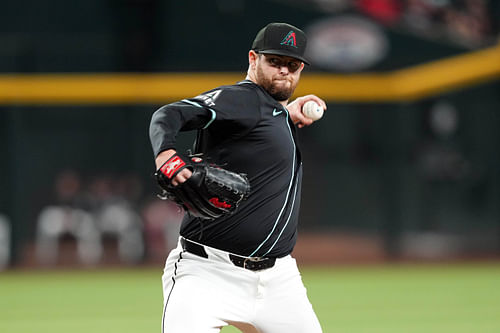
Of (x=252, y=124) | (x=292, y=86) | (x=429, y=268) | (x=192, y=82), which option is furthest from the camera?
(x=192, y=82)

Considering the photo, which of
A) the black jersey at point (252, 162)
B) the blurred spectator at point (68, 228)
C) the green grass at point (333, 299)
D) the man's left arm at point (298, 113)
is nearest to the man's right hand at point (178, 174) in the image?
the black jersey at point (252, 162)

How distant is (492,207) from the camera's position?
14859mm

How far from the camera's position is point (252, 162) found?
3436 millimetres

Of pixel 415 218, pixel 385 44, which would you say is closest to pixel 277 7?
pixel 385 44

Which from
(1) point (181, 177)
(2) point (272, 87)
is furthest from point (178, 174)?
(2) point (272, 87)

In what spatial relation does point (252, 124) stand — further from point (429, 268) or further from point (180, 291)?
point (429, 268)

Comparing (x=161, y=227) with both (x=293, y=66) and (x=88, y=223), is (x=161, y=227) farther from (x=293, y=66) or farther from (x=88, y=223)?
(x=293, y=66)

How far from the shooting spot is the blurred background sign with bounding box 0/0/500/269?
13508 mm

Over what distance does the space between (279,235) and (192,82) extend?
9982mm

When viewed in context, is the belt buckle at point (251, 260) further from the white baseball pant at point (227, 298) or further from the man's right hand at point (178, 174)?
the man's right hand at point (178, 174)

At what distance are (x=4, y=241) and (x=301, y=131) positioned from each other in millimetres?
5846

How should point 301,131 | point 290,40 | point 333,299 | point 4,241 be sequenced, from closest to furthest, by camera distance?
point 290,40 → point 333,299 → point 4,241 → point 301,131

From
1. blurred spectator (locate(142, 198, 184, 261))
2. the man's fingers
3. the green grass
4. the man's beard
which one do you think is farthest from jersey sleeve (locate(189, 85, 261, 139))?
blurred spectator (locate(142, 198, 184, 261))

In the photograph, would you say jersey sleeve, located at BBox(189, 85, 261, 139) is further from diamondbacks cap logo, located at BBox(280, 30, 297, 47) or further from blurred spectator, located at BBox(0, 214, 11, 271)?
blurred spectator, located at BBox(0, 214, 11, 271)
